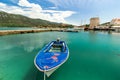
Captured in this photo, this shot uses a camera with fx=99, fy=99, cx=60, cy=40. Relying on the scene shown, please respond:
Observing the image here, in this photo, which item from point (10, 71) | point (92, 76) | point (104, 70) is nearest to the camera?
point (92, 76)

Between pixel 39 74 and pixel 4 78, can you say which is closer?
pixel 4 78

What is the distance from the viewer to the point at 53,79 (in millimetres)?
8938

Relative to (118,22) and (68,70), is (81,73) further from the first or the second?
(118,22)

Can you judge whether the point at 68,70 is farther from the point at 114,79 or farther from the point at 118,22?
the point at 118,22

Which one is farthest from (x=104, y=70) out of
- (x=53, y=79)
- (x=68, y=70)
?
(x=53, y=79)

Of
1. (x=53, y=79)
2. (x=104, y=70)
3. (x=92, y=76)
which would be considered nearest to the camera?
(x=53, y=79)

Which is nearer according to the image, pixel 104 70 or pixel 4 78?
pixel 4 78

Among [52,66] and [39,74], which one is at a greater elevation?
[52,66]

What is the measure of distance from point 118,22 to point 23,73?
484 ft

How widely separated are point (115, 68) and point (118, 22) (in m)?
141

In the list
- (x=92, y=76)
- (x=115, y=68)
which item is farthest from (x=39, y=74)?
(x=115, y=68)

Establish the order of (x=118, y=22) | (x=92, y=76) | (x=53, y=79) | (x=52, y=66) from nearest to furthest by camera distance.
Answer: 1. (x=52, y=66)
2. (x=53, y=79)
3. (x=92, y=76)
4. (x=118, y=22)

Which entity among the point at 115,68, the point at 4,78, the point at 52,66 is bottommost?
the point at 115,68

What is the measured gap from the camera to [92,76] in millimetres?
9688
